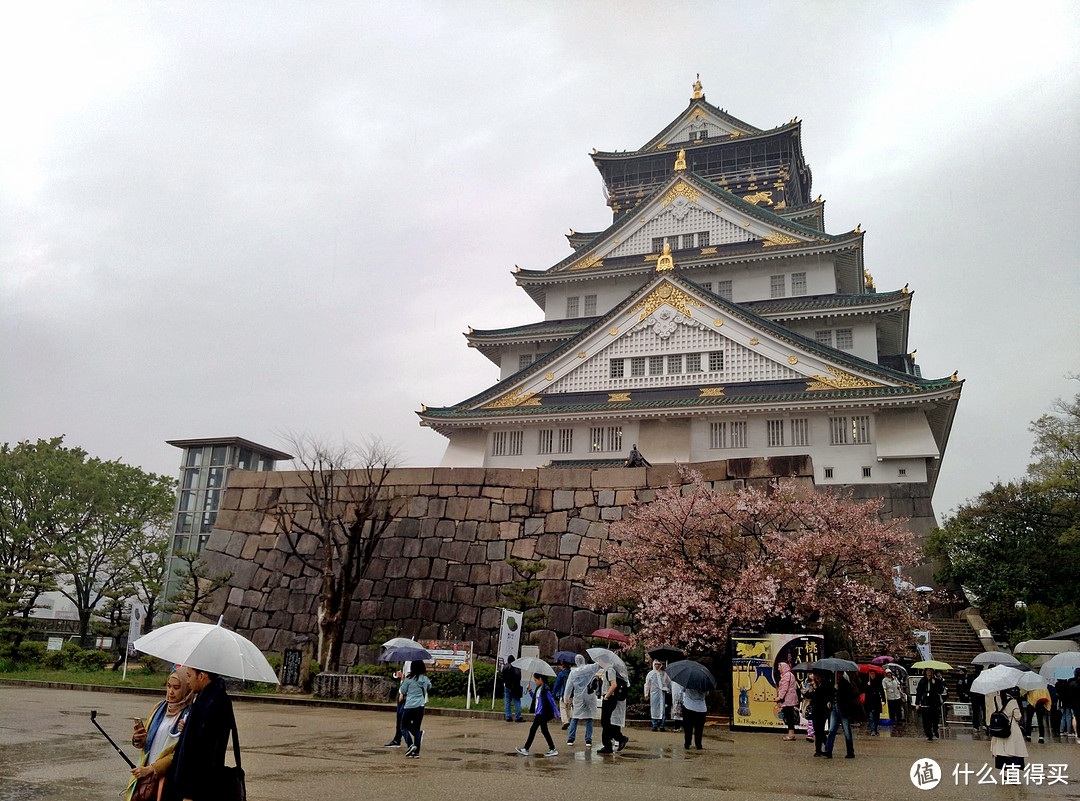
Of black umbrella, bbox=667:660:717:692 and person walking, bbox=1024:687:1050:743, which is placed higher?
black umbrella, bbox=667:660:717:692

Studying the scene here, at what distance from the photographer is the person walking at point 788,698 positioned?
13.8m

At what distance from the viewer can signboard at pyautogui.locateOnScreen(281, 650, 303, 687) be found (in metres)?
18.4

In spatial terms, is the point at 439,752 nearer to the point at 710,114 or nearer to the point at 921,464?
the point at 921,464

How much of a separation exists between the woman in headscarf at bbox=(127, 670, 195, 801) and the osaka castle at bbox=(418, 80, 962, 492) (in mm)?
25942

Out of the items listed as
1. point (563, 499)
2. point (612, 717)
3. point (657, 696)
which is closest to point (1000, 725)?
point (612, 717)

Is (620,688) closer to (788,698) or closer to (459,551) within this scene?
(788,698)

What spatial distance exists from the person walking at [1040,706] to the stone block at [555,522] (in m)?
11.2

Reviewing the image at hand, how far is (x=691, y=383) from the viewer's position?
30.8 metres

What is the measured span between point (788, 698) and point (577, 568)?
8.21 metres

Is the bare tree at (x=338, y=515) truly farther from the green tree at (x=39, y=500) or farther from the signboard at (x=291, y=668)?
the green tree at (x=39, y=500)

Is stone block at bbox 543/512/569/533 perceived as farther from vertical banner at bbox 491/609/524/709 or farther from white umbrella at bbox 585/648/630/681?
white umbrella at bbox 585/648/630/681

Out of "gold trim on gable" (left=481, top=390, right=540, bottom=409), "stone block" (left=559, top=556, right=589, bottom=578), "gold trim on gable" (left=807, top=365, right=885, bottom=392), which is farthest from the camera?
"gold trim on gable" (left=481, top=390, right=540, bottom=409)

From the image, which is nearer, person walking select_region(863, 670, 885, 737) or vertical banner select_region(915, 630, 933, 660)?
person walking select_region(863, 670, 885, 737)

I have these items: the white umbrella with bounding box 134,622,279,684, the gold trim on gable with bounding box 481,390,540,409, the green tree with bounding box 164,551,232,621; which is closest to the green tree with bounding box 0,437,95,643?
the green tree with bounding box 164,551,232,621
